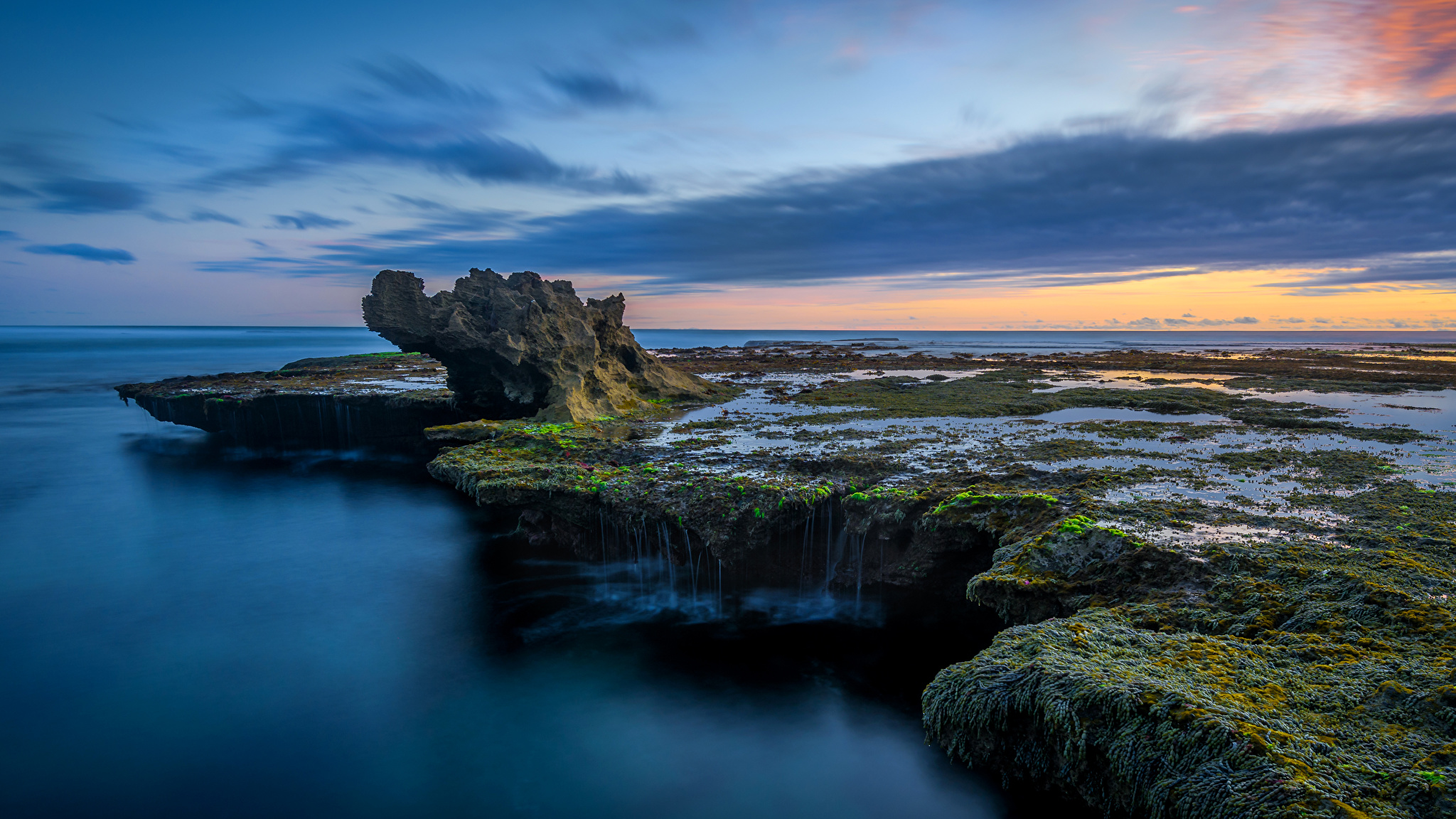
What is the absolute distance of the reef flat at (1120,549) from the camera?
19.5 feet

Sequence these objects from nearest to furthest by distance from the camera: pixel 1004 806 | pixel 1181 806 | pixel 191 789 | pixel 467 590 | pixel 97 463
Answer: pixel 1181 806 < pixel 1004 806 < pixel 191 789 < pixel 467 590 < pixel 97 463

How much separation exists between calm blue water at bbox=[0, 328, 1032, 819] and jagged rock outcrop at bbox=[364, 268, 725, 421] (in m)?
8.58

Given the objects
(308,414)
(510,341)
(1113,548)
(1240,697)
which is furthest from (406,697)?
(308,414)

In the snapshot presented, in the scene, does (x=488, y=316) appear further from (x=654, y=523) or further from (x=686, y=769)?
(x=686, y=769)

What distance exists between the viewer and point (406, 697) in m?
13.7

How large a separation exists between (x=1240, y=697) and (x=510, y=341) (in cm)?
2580

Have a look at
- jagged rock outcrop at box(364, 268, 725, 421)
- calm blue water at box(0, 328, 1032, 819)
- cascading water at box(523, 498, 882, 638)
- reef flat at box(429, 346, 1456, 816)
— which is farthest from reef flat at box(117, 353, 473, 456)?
cascading water at box(523, 498, 882, 638)

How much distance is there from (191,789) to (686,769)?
8628 mm

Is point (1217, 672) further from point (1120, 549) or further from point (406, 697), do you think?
point (406, 697)

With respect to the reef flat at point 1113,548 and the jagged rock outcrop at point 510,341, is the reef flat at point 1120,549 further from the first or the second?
the jagged rock outcrop at point 510,341

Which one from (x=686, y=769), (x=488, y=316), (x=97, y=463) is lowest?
(x=686, y=769)

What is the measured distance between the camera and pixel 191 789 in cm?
1105

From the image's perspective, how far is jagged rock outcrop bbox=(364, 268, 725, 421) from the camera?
27000 mm

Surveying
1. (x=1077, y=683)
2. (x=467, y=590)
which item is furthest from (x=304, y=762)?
(x=1077, y=683)
